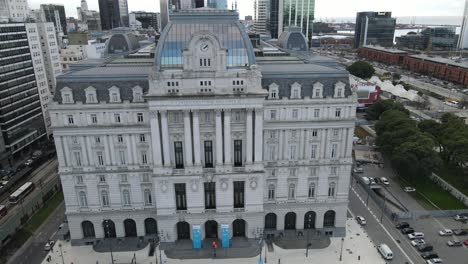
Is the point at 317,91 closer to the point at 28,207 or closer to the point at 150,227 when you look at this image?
the point at 150,227

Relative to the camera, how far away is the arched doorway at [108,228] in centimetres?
8464

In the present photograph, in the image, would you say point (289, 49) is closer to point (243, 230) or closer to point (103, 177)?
point (243, 230)

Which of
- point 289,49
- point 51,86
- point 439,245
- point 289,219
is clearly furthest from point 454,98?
point 51,86

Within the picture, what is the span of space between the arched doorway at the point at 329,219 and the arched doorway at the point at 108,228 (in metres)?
49.5

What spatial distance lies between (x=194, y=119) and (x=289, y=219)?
112ft

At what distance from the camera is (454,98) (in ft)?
651

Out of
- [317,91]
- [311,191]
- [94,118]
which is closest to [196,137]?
[94,118]

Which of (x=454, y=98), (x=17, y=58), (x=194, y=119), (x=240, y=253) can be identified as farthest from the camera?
(x=454, y=98)

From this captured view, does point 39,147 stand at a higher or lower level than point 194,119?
lower

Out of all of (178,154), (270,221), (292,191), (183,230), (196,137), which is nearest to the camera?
(196,137)

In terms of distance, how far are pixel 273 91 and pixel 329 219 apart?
34391 millimetres

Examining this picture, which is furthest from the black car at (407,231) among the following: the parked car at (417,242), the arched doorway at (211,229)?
the arched doorway at (211,229)

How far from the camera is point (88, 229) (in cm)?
8481

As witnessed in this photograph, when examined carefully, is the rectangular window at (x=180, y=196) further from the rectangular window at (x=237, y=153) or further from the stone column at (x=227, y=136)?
the rectangular window at (x=237, y=153)
